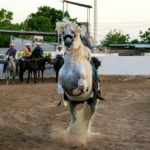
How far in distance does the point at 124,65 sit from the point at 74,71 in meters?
27.6

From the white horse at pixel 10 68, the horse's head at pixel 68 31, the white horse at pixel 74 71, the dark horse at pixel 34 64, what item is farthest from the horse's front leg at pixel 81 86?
the white horse at pixel 10 68

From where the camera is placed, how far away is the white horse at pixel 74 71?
978 centimetres

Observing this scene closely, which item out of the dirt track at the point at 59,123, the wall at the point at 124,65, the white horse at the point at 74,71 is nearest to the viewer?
the white horse at the point at 74,71

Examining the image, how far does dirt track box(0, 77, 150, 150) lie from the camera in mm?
10016

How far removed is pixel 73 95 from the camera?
1002cm

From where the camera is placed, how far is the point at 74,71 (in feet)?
32.3

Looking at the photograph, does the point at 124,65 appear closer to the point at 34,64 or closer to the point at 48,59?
the point at 48,59

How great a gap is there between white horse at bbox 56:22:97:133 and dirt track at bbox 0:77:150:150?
2.88 feet

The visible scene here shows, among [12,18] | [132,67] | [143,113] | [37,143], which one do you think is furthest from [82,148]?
[12,18]

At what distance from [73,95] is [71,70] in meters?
0.45

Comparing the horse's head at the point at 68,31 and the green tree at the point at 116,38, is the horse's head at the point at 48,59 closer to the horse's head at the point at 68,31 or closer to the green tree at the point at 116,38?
the horse's head at the point at 68,31

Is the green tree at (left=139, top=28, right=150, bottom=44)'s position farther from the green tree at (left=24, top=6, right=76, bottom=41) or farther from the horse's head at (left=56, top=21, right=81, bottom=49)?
the horse's head at (left=56, top=21, right=81, bottom=49)

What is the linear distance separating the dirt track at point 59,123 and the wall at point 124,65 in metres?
15.8

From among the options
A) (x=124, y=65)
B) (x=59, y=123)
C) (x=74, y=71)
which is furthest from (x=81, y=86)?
(x=124, y=65)
